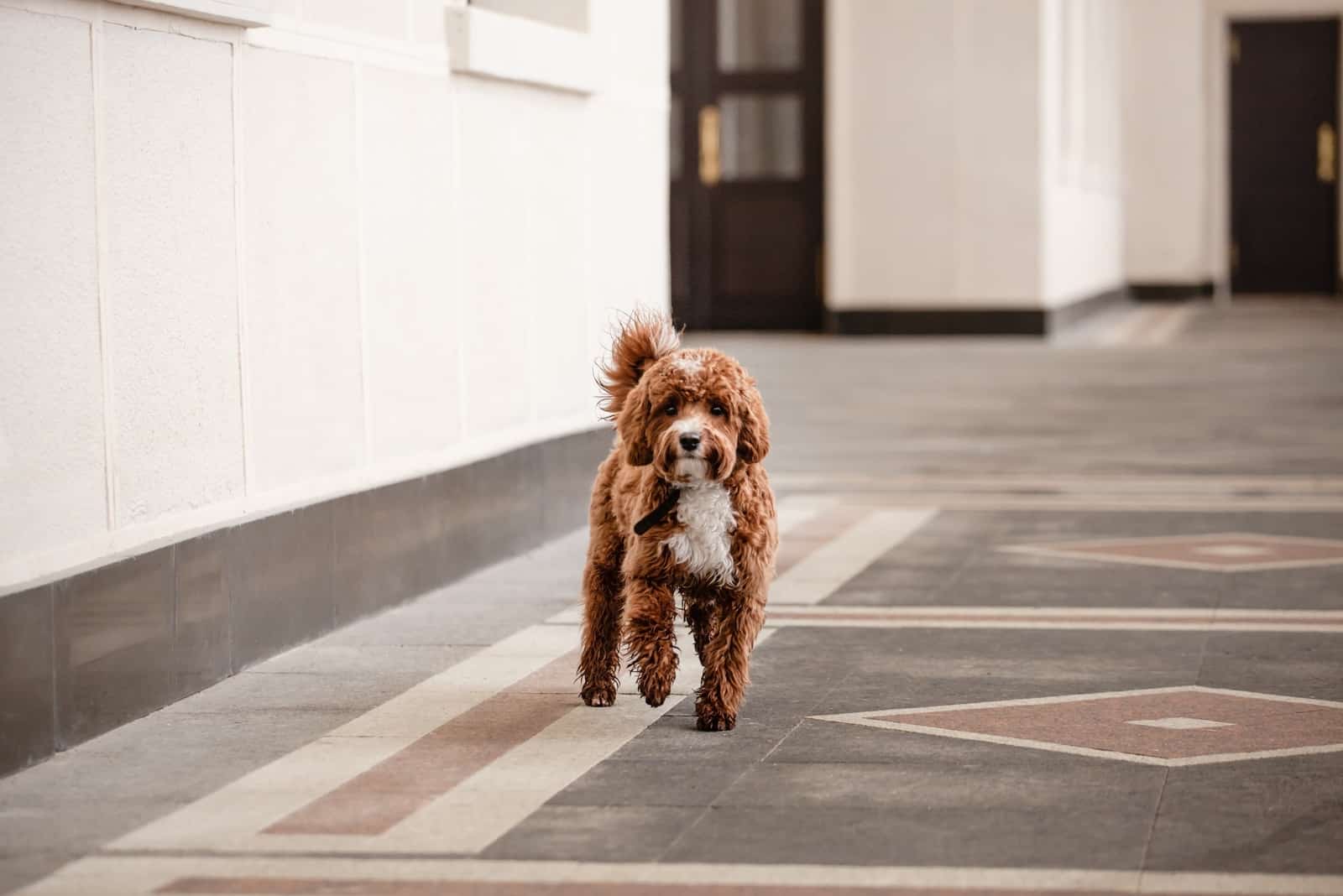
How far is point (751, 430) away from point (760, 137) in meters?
17.0

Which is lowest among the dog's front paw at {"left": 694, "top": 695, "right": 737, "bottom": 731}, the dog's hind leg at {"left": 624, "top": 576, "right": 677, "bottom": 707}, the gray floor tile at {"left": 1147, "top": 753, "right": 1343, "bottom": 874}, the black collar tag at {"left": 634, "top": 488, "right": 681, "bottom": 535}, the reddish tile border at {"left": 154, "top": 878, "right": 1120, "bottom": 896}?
the gray floor tile at {"left": 1147, "top": 753, "right": 1343, "bottom": 874}

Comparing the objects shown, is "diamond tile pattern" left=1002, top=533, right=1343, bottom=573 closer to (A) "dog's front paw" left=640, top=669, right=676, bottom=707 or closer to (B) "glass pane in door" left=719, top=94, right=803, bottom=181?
(A) "dog's front paw" left=640, top=669, right=676, bottom=707

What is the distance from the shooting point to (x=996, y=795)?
457cm

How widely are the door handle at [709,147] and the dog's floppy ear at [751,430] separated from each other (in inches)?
658

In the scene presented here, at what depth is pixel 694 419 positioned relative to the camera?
16.1ft

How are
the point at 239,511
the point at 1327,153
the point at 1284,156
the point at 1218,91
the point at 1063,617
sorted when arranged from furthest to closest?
the point at 1284,156
the point at 1327,153
the point at 1218,91
the point at 1063,617
the point at 239,511

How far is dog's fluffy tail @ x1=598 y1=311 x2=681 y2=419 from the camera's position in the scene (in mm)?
5289

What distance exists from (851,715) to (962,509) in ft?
13.9

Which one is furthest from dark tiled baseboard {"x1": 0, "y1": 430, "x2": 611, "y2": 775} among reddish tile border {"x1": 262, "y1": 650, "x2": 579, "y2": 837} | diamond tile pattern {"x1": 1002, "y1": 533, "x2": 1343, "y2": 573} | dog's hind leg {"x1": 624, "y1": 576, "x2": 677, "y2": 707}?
diamond tile pattern {"x1": 1002, "y1": 533, "x2": 1343, "y2": 573}

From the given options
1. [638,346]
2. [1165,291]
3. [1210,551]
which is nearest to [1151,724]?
[638,346]

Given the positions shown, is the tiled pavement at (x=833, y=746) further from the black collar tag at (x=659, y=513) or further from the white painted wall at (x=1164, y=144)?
the white painted wall at (x=1164, y=144)

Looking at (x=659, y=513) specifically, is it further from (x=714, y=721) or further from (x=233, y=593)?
(x=233, y=593)

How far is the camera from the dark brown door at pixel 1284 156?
3042 centimetres

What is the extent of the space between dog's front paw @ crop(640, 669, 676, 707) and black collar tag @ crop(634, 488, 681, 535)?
325 mm
